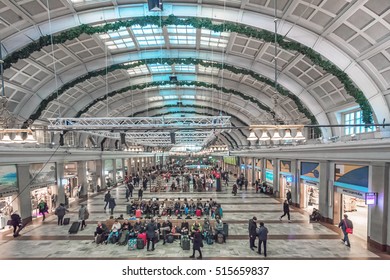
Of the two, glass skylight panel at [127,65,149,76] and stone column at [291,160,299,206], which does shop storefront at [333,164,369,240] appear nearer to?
stone column at [291,160,299,206]

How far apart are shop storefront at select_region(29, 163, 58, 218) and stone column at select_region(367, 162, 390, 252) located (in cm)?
1731

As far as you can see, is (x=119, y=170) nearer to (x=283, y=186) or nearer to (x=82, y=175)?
(x=82, y=175)

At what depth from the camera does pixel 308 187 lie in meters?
17.9

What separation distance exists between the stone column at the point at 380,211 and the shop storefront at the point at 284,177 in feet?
29.4

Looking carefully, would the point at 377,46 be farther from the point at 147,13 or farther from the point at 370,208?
the point at 147,13

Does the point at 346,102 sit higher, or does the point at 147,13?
the point at 147,13

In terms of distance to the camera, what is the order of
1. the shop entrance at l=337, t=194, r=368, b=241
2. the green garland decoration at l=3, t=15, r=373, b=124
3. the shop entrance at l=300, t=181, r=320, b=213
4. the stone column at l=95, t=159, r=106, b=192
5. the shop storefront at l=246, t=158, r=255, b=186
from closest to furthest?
the green garland decoration at l=3, t=15, r=373, b=124
the shop entrance at l=337, t=194, r=368, b=241
the shop entrance at l=300, t=181, r=320, b=213
the stone column at l=95, t=159, r=106, b=192
the shop storefront at l=246, t=158, r=255, b=186

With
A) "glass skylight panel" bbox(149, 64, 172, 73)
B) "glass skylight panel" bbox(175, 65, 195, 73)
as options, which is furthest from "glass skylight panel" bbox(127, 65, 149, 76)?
"glass skylight panel" bbox(175, 65, 195, 73)

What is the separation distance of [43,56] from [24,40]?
9.39 feet

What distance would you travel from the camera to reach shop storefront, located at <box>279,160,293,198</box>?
66.6 feet

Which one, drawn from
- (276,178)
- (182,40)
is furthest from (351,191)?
(182,40)

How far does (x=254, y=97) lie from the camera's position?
869 inches

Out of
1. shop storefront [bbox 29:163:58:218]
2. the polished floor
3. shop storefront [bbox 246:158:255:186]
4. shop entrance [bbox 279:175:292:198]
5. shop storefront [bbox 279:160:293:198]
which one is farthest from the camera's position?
shop storefront [bbox 246:158:255:186]
